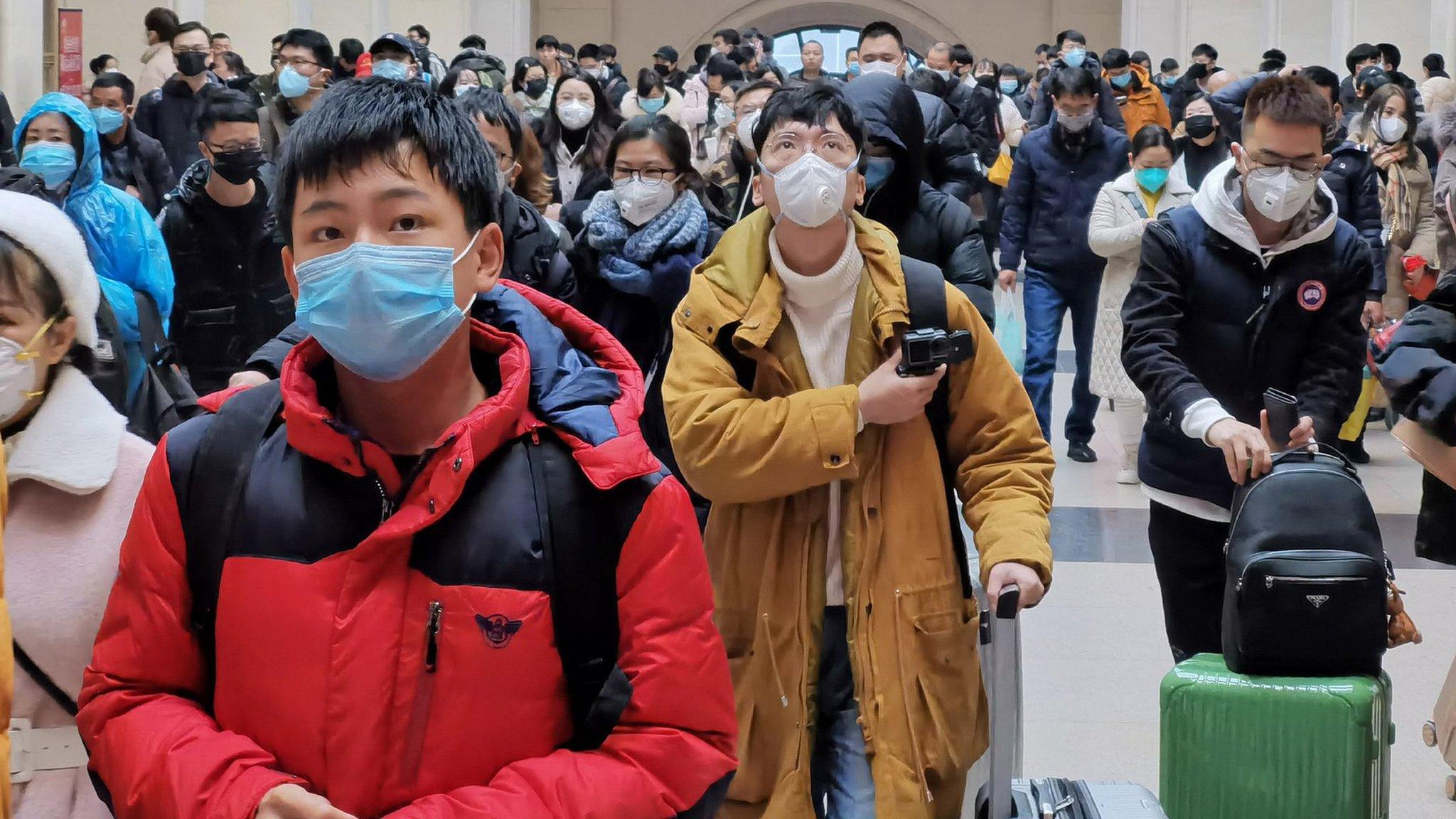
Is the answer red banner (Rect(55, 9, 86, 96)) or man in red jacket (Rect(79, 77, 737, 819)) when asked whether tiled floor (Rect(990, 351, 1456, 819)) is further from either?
red banner (Rect(55, 9, 86, 96))

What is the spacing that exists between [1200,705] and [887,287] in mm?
1159

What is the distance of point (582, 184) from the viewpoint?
6.36 m

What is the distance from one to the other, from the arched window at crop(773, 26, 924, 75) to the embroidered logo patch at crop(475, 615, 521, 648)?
33630mm

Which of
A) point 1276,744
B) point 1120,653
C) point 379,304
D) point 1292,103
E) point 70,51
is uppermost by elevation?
point 70,51

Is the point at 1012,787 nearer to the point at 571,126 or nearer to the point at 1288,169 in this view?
the point at 1288,169

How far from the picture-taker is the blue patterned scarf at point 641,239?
5121 millimetres

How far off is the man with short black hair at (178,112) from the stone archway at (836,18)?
21158 millimetres

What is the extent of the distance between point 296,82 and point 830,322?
632cm

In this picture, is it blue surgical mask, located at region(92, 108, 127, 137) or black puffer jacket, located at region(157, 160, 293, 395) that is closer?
black puffer jacket, located at region(157, 160, 293, 395)

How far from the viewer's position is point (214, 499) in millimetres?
1905

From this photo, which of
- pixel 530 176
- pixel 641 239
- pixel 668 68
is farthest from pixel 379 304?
pixel 668 68

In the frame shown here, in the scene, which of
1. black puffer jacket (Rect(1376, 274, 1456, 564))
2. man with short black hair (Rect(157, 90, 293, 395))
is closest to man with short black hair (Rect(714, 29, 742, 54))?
man with short black hair (Rect(157, 90, 293, 395))

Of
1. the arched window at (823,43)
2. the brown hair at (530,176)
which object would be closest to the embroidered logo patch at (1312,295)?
the brown hair at (530,176)

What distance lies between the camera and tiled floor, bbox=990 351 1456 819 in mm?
4754
